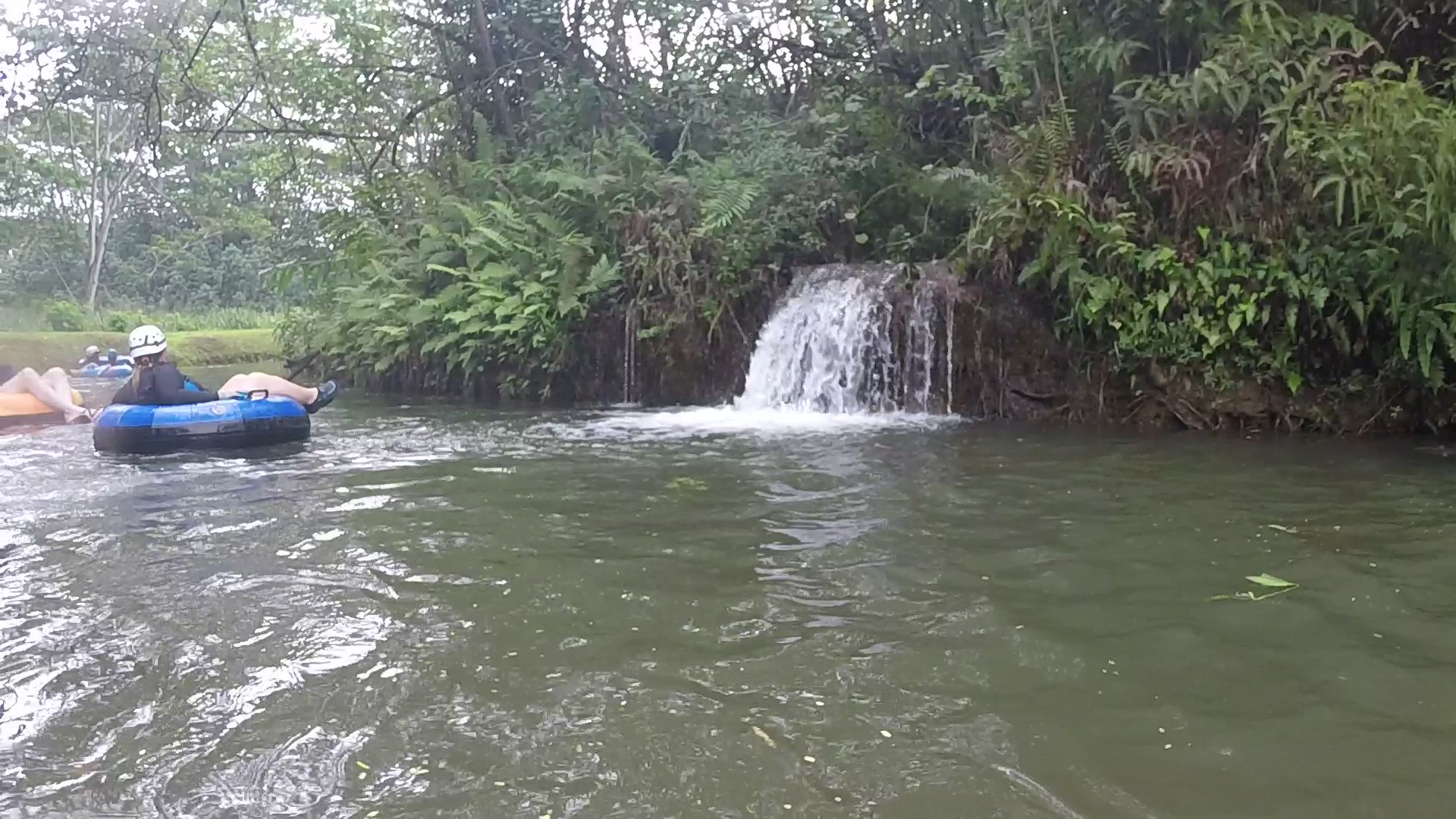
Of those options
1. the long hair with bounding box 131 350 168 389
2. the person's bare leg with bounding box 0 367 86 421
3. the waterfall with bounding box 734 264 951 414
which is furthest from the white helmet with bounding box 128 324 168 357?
the waterfall with bounding box 734 264 951 414

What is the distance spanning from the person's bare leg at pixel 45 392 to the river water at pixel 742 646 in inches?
203

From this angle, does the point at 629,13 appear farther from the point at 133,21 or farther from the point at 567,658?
the point at 567,658

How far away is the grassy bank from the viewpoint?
75.0 feet

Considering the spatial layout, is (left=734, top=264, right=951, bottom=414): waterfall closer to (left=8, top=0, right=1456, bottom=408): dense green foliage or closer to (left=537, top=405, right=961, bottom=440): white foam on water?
(left=537, top=405, right=961, bottom=440): white foam on water

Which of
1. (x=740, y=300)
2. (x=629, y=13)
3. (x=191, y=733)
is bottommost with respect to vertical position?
(x=191, y=733)

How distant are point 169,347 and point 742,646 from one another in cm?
2482

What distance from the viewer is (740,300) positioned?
42.5 ft

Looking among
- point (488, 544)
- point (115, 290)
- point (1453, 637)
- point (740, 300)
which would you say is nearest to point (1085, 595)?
point (1453, 637)

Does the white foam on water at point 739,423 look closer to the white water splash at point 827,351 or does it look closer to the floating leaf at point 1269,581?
the white water splash at point 827,351

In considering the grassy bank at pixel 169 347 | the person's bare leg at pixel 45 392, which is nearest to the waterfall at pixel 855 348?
the person's bare leg at pixel 45 392

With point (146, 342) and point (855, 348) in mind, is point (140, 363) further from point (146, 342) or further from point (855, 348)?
point (855, 348)

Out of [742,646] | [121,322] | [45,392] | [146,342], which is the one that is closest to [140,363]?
[146,342]

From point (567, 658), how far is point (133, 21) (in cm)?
1245

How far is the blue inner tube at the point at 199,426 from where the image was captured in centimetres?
956
